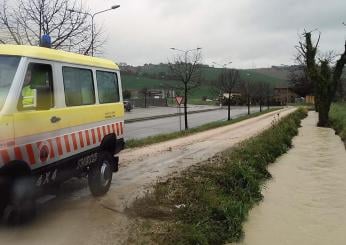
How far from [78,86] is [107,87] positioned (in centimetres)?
128

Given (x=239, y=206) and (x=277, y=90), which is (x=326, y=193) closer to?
(x=239, y=206)

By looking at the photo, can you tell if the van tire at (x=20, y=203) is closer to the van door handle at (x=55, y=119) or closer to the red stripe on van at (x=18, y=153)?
the red stripe on van at (x=18, y=153)

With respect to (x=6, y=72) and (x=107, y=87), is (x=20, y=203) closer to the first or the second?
(x=6, y=72)

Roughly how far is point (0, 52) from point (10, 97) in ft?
2.80

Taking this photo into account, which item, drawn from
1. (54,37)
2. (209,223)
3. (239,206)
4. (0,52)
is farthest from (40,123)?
(54,37)

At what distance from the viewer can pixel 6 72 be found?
259 inches

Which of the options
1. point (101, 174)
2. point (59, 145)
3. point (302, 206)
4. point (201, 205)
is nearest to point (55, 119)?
point (59, 145)

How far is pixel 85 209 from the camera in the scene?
322 inches

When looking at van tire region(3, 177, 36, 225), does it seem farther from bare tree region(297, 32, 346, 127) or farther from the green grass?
bare tree region(297, 32, 346, 127)

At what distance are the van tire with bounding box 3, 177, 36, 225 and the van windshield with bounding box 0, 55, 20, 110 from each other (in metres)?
1.09

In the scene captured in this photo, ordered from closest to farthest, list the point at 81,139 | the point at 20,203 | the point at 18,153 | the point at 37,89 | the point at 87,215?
the point at 18,153
the point at 20,203
the point at 37,89
the point at 87,215
the point at 81,139

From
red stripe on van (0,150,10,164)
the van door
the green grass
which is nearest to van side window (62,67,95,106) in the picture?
the van door

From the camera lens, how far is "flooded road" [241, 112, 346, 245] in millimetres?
8664

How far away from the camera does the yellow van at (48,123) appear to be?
6340mm
